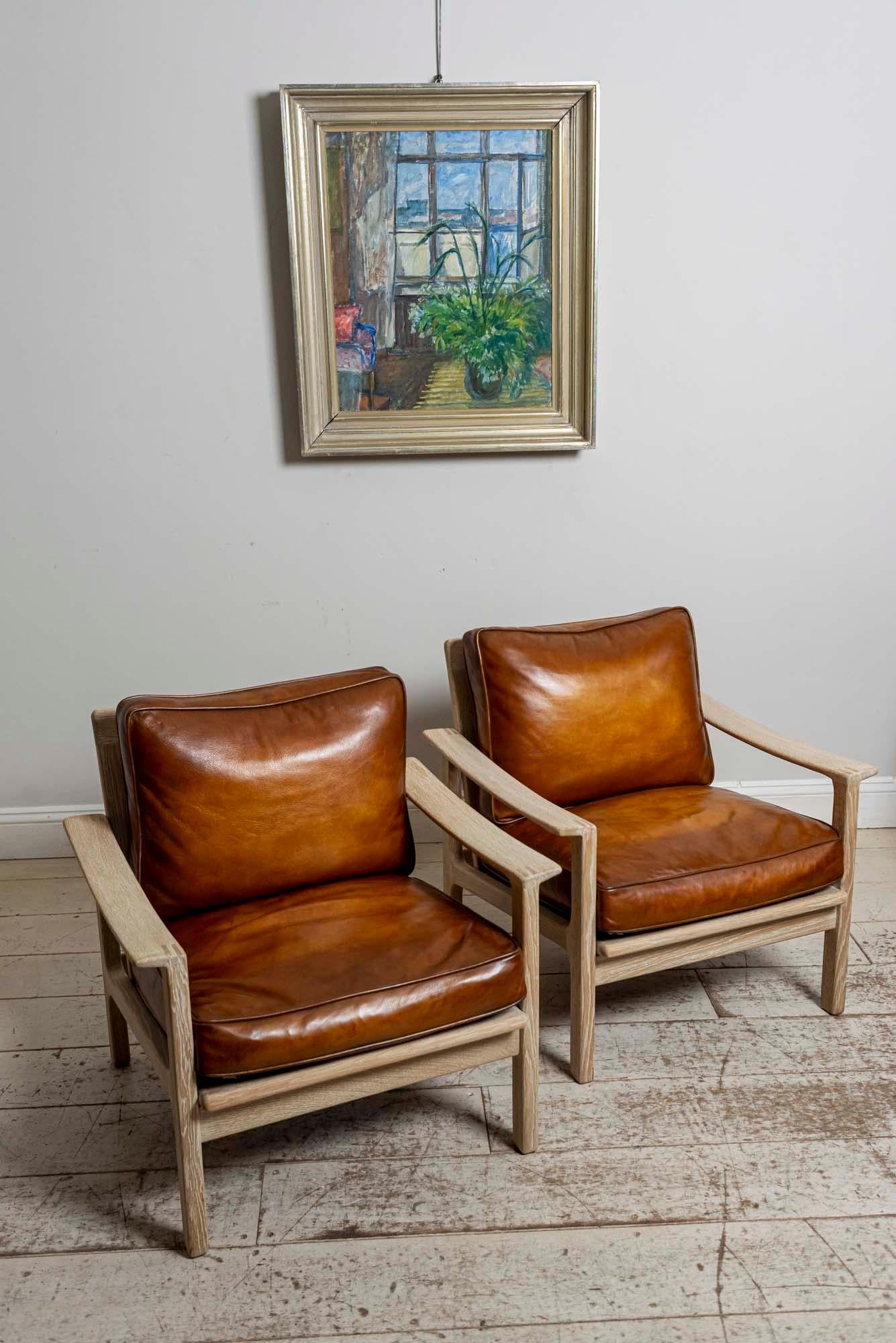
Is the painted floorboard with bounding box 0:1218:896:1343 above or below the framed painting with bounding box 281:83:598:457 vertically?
below

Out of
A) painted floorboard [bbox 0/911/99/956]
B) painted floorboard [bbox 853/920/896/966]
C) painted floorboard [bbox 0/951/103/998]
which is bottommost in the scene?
painted floorboard [bbox 853/920/896/966]

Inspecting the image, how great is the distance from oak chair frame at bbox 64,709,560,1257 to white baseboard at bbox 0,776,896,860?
1125 mm

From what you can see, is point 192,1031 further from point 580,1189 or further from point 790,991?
point 790,991

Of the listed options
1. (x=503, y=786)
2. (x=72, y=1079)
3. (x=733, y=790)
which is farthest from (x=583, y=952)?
(x=733, y=790)

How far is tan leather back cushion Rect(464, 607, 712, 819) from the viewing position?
2404 mm

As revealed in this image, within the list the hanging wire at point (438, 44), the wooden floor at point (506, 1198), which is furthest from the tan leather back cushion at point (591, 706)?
the hanging wire at point (438, 44)

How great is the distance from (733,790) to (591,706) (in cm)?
97

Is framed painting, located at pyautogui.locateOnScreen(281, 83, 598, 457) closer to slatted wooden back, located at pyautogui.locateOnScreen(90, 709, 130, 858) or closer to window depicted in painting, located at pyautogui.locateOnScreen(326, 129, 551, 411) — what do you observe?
window depicted in painting, located at pyautogui.locateOnScreen(326, 129, 551, 411)

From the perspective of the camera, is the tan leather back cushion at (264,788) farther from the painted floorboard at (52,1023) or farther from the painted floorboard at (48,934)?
the painted floorboard at (48,934)

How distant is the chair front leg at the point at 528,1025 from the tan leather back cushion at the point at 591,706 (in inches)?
20.9

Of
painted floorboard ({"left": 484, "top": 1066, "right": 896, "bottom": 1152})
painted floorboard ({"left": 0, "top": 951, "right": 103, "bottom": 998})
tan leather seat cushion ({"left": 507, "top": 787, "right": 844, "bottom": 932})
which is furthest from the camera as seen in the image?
painted floorboard ({"left": 0, "top": 951, "right": 103, "bottom": 998})

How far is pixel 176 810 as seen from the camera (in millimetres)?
1963

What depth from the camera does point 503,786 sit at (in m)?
2.23

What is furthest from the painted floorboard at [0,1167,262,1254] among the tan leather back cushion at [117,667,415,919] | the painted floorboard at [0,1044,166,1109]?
the tan leather back cushion at [117,667,415,919]
